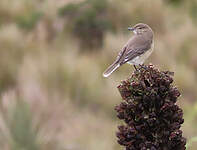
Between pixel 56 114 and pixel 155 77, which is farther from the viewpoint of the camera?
pixel 56 114

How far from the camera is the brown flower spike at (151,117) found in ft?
12.2

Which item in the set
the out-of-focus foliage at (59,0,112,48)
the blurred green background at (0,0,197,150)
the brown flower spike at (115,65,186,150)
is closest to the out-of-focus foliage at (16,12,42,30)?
the blurred green background at (0,0,197,150)

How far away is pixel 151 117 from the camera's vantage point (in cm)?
375

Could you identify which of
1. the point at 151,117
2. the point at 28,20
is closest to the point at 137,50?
the point at 151,117

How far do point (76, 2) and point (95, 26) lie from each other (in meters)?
1.67

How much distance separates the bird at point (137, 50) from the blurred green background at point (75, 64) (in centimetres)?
218

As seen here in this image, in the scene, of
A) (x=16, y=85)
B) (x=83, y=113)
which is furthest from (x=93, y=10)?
(x=83, y=113)

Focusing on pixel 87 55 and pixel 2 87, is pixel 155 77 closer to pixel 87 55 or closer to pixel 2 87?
pixel 2 87

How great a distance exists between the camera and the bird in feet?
20.8

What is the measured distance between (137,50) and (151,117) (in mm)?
2863

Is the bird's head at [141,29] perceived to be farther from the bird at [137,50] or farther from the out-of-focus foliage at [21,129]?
the out-of-focus foliage at [21,129]

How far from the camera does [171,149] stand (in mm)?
3754

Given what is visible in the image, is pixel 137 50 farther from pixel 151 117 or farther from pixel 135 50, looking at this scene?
pixel 151 117

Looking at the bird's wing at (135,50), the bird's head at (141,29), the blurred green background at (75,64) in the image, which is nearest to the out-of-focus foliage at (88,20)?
the blurred green background at (75,64)
